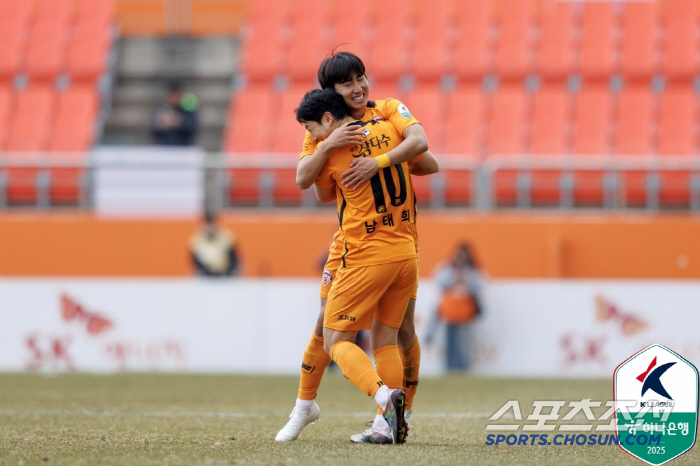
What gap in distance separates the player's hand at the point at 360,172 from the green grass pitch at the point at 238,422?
1281 millimetres

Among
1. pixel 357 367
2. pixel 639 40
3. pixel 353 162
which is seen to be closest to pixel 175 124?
pixel 639 40

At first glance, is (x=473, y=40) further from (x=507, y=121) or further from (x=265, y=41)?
(x=265, y=41)

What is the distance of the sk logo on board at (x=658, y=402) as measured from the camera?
163 inches

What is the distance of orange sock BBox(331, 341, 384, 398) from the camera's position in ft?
16.1

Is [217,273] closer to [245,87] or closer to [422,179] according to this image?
[422,179]

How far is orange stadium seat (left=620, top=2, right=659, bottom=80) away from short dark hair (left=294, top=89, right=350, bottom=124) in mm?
12495

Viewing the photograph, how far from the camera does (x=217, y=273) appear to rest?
40.8ft

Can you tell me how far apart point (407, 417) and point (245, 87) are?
12473mm

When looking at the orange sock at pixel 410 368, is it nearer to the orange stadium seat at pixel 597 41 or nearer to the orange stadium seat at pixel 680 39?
the orange stadium seat at pixel 597 41

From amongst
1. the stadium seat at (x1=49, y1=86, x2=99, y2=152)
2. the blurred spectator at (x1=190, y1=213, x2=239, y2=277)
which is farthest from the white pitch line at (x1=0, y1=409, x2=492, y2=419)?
the stadium seat at (x1=49, y1=86, x2=99, y2=152)

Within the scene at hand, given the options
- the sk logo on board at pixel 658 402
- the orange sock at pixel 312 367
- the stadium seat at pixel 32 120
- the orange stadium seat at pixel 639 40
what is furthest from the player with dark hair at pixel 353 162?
the orange stadium seat at pixel 639 40

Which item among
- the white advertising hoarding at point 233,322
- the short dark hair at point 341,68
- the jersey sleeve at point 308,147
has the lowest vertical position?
the white advertising hoarding at point 233,322

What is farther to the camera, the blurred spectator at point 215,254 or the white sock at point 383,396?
the blurred spectator at point 215,254

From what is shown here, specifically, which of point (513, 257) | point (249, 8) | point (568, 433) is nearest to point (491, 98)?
point (513, 257)
